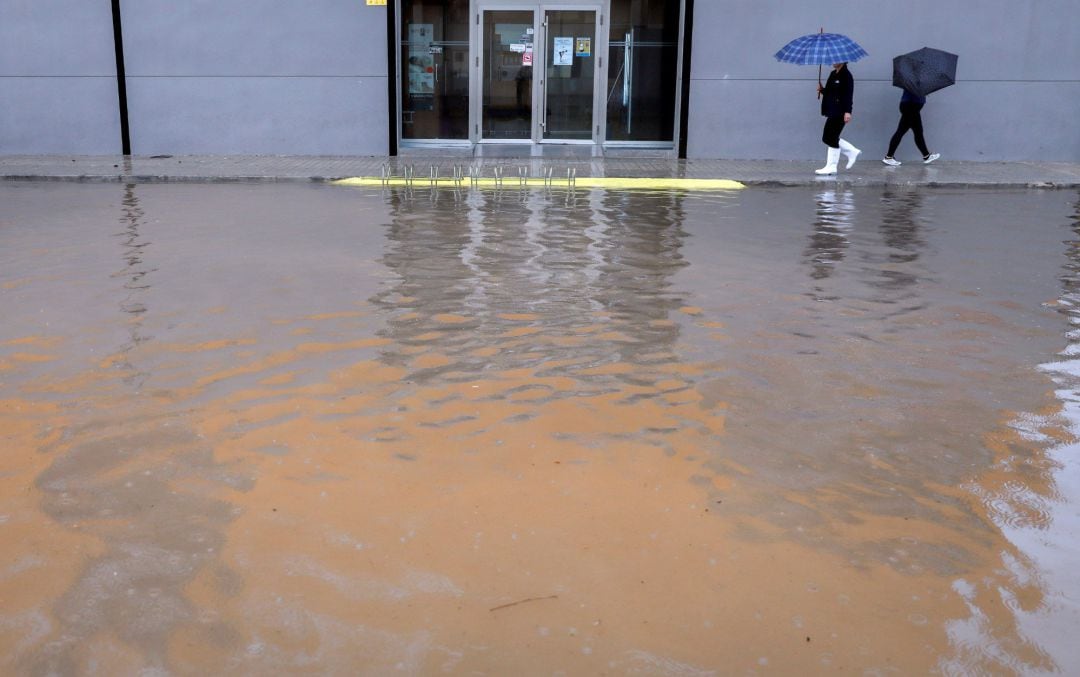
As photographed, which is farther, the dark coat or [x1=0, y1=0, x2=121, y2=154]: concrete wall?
[x1=0, y1=0, x2=121, y2=154]: concrete wall

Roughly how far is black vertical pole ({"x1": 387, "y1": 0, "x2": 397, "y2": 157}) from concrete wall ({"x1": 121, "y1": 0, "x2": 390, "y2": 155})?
90 mm

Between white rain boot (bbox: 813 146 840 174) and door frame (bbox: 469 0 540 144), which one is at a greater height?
door frame (bbox: 469 0 540 144)

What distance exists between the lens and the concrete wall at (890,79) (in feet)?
62.7

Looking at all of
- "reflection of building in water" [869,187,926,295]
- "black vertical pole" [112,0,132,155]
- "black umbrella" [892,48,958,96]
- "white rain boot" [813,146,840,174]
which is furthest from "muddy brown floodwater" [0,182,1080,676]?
"black vertical pole" [112,0,132,155]

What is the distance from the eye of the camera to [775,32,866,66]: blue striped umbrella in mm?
16578

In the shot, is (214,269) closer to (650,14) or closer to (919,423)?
(919,423)

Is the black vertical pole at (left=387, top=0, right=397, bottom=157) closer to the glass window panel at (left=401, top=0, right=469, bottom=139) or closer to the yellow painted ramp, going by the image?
the glass window panel at (left=401, top=0, right=469, bottom=139)

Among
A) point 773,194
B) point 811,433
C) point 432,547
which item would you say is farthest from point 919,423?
point 773,194

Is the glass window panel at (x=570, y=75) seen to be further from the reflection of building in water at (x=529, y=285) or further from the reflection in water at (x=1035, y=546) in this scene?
the reflection in water at (x=1035, y=546)

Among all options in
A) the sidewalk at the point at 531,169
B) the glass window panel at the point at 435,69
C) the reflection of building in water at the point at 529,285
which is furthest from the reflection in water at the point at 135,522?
the glass window panel at the point at 435,69

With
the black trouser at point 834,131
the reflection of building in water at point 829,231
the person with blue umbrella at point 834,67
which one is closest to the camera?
the reflection of building in water at point 829,231

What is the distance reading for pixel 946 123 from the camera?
19500 mm

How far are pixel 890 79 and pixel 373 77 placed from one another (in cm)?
901

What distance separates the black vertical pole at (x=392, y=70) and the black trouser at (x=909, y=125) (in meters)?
8.53
